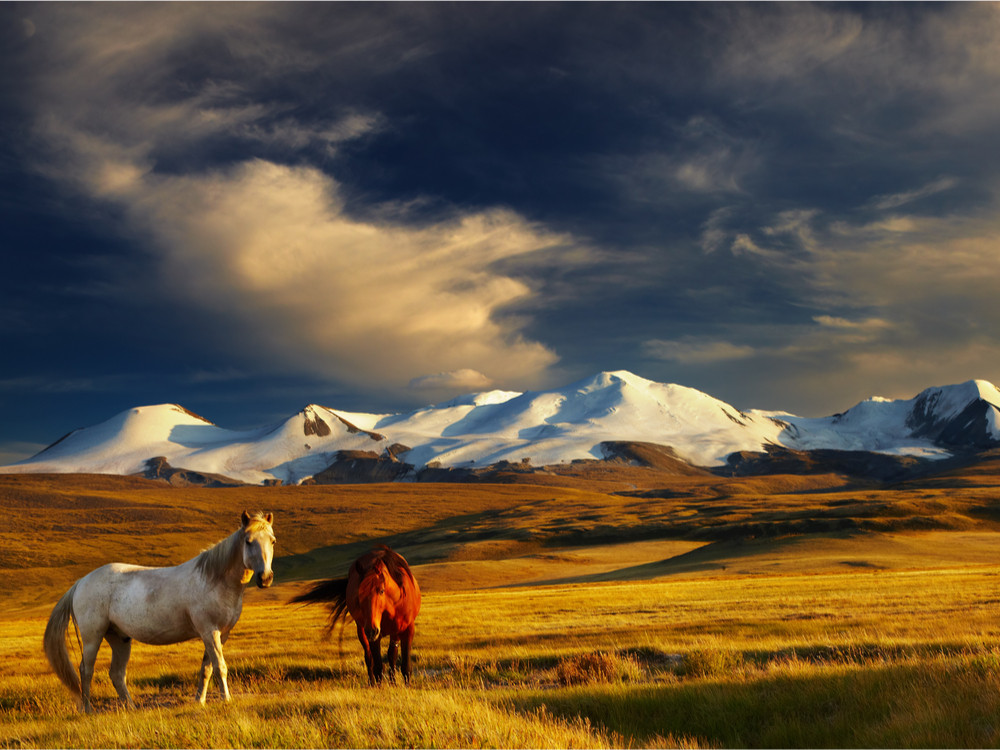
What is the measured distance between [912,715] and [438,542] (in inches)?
4622

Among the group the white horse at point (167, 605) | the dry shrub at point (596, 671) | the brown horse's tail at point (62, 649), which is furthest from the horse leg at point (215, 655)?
the dry shrub at point (596, 671)

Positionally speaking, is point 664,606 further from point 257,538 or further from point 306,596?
point 257,538

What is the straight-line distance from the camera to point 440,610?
36344 mm

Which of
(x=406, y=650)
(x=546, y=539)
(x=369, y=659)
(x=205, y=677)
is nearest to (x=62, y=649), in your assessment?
(x=205, y=677)

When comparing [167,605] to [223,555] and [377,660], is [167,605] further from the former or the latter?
[377,660]

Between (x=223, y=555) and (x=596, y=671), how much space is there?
23.0 ft

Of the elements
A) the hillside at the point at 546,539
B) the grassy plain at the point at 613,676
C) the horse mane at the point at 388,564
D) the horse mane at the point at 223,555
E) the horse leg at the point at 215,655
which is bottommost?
the hillside at the point at 546,539

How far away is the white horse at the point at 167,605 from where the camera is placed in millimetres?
11154

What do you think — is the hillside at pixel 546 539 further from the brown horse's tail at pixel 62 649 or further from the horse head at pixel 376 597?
the brown horse's tail at pixel 62 649

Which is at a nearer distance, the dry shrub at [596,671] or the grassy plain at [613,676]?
the grassy plain at [613,676]

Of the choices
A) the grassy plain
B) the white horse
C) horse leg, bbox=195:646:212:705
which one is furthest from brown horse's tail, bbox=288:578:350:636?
horse leg, bbox=195:646:212:705

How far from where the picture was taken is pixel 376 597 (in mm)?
12594

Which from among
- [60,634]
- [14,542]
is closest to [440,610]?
[60,634]

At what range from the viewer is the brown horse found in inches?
496
